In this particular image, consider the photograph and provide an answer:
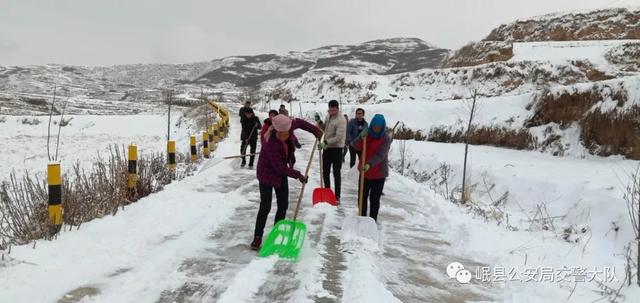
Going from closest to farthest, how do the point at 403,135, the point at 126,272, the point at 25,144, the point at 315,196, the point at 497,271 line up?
the point at 126,272
the point at 497,271
the point at 315,196
the point at 403,135
the point at 25,144

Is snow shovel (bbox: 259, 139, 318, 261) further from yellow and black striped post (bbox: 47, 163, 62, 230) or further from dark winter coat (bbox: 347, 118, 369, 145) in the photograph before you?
dark winter coat (bbox: 347, 118, 369, 145)

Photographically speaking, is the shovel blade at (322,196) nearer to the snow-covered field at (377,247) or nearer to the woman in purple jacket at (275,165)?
the snow-covered field at (377,247)

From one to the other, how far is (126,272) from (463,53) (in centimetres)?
3912

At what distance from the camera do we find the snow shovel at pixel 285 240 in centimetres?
519

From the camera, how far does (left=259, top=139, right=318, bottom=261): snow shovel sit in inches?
204

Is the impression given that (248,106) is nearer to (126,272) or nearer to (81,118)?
(126,272)

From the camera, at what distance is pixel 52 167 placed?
5402 millimetres

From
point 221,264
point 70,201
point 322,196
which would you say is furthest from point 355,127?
point 70,201

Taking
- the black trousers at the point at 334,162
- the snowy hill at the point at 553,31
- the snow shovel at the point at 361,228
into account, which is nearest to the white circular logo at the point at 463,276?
the snow shovel at the point at 361,228

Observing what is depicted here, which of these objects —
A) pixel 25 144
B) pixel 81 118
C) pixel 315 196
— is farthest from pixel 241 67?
pixel 315 196

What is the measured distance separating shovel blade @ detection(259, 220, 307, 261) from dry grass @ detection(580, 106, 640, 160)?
675 cm

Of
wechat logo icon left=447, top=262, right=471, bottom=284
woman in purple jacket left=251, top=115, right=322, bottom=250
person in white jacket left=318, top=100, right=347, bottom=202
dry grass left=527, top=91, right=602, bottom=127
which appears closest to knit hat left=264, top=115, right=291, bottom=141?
woman in purple jacket left=251, top=115, right=322, bottom=250

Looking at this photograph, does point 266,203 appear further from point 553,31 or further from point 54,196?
point 553,31

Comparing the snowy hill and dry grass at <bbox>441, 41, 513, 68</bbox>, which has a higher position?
the snowy hill
